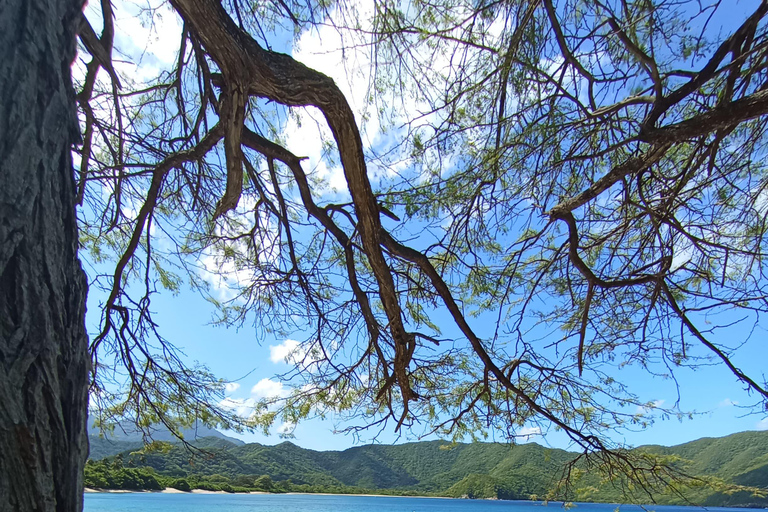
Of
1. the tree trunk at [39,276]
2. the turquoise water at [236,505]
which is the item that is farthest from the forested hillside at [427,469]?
the tree trunk at [39,276]

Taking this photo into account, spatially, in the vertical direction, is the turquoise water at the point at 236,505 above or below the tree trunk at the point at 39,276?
below

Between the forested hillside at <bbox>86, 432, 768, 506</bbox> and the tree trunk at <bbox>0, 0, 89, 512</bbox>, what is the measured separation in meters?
2.24

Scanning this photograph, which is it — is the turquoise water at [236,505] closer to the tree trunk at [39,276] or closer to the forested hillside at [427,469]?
the forested hillside at [427,469]

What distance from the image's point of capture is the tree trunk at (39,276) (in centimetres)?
73

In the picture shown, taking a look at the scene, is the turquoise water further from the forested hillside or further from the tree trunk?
the tree trunk

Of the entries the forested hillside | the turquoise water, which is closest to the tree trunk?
the forested hillside

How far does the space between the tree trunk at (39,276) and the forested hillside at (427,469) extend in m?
2.24

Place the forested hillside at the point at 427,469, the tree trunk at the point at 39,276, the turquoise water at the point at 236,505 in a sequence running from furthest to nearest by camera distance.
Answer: the turquoise water at the point at 236,505, the forested hillside at the point at 427,469, the tree trunk at the point at 39,276

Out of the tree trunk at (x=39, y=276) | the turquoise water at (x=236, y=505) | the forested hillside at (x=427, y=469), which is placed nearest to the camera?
the tree trunk at (x=39, y=276)

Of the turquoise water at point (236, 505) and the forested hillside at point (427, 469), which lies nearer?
the forested hillside at point (427, 469)

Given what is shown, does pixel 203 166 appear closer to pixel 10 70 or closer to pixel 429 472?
pixel 10 70

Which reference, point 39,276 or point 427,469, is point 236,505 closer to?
point 427,469

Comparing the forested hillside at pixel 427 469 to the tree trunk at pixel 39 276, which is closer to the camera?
the tree trunk at pixel 39 276

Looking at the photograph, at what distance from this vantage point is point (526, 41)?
7.08ft
